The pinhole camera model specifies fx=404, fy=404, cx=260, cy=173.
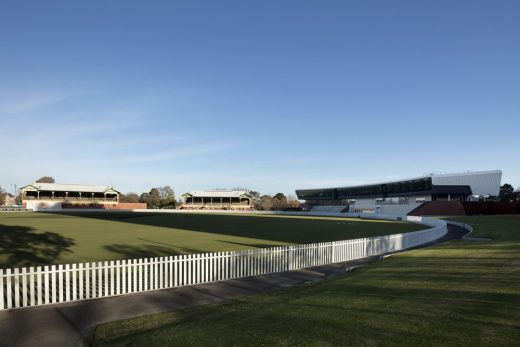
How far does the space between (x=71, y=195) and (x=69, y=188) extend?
9.13ft

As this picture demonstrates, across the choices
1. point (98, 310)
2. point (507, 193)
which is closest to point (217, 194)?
point (507, 193)

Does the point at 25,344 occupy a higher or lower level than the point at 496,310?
lower

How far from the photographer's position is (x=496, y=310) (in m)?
6.91

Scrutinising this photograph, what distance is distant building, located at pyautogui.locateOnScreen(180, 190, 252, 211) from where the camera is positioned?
118938 millimetres

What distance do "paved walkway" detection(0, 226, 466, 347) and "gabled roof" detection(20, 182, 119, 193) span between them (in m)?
100

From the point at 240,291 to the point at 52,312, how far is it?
473 centimetres

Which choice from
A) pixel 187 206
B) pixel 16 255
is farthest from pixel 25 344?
pixel 187 206

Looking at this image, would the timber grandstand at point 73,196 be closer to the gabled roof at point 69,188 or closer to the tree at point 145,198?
the gabled roof at point 69,188

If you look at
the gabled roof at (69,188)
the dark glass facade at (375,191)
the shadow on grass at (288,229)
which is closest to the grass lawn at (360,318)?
the shadow on grass at (288,229)

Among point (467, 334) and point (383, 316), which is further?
point (383, 316)

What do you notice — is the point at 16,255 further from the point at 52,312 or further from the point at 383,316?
Result: the point at 383,316

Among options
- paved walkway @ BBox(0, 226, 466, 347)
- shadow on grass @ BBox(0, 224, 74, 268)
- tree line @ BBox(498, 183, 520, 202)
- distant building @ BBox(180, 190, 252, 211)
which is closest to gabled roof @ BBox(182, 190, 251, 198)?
distant building @ BBox(180, 190, 252, 211)

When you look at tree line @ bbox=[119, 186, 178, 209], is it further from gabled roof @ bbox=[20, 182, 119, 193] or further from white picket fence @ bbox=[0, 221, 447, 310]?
white picket fence @ bbox=[0, 221, 447, 310]

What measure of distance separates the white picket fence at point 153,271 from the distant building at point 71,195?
89.4 meters
